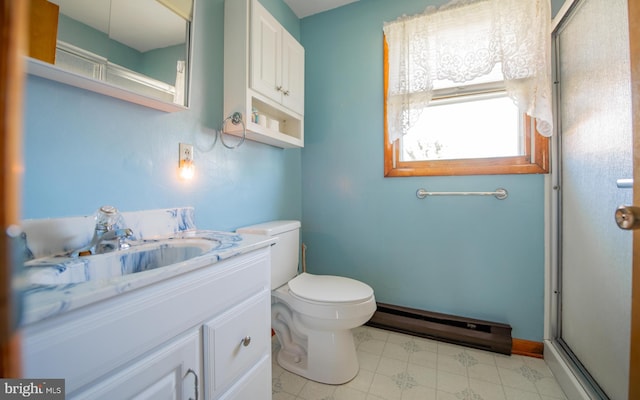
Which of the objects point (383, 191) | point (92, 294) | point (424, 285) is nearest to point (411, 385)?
point (424, 285)

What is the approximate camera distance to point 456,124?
1.69 metres

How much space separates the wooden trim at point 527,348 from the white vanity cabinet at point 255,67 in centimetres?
185

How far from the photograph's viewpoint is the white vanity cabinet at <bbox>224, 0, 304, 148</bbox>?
1253 millimetres

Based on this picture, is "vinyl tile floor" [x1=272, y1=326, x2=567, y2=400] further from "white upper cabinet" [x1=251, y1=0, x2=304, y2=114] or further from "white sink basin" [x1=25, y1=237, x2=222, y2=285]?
"white upper cabinet" [x1=251, y1=0, x2=304, y2=114]

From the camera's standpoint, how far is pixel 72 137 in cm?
80

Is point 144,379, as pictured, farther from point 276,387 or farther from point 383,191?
point 383,191

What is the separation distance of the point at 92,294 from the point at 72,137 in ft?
2.01

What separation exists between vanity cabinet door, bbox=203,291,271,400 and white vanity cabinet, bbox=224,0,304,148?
84 centimetres

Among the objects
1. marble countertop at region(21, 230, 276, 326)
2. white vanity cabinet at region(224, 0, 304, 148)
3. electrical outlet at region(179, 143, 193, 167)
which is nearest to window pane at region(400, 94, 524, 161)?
white vanity cabinet at region(224, 0, 304, 148)

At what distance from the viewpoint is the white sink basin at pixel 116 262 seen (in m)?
0.61

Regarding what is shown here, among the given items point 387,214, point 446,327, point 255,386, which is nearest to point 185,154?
point 255,386

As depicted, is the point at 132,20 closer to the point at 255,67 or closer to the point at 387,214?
the point at 255,67

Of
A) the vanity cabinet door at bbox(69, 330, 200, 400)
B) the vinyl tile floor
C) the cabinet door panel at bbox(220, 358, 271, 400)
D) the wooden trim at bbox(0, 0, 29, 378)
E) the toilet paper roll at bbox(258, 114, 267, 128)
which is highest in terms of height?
the toilet paper roll at bbox(258, 114, 267, 128)

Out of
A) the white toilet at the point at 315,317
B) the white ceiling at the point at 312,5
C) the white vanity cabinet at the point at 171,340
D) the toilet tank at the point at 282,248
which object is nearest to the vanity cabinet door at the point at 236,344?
the white vanity cabinet at the point at 171,340
